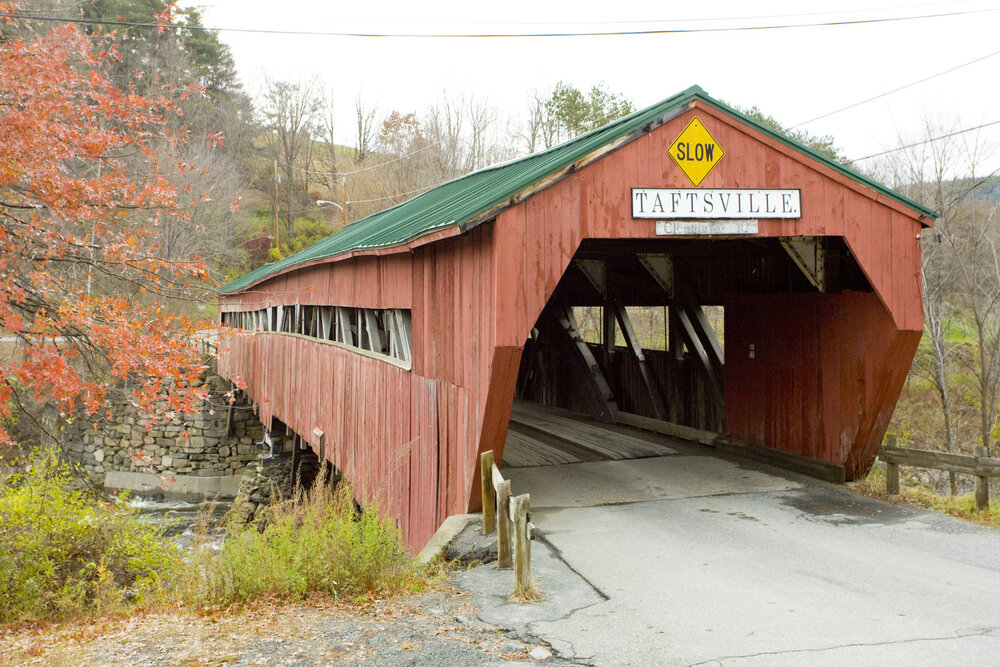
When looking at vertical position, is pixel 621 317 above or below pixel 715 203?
below

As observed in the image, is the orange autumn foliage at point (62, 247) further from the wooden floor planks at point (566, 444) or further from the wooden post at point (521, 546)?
the wooden floor planks at point (566, 444)

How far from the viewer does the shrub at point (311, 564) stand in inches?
225

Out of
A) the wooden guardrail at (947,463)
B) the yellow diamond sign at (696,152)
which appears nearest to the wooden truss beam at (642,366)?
the wooden guardrail at (947,463)

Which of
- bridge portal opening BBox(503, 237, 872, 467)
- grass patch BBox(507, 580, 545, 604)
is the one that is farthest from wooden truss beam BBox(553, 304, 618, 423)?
grass patch BBox(507, 580, 545, 604)

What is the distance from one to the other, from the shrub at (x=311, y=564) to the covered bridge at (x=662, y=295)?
4.47ft

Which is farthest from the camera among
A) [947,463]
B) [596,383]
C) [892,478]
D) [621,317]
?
[596,383]

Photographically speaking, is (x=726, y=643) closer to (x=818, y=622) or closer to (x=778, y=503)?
(x=818, y=622)

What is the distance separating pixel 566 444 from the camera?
1171cm

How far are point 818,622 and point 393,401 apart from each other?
535 cm

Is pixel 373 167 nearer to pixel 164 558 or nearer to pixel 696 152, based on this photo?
pixel 164 558

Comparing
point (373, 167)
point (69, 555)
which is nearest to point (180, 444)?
point (69, 555)

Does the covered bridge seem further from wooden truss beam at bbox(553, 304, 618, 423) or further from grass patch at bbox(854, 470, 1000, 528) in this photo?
wooden truss beam at bbox(553, 304, 618, 423)

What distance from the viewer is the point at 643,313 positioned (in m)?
33.8

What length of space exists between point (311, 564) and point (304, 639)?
3.07 feet
